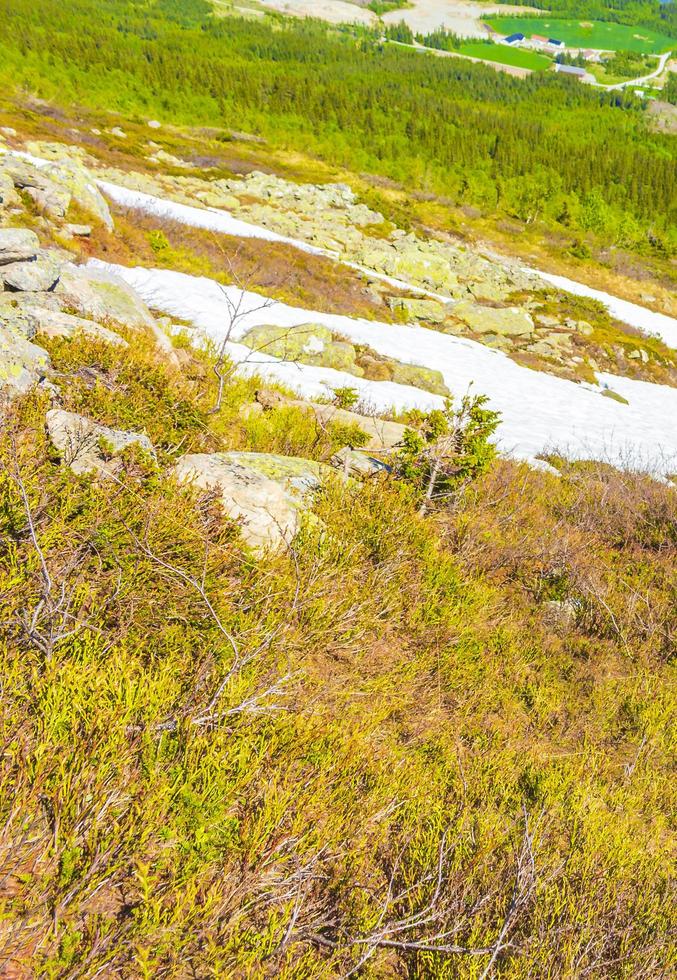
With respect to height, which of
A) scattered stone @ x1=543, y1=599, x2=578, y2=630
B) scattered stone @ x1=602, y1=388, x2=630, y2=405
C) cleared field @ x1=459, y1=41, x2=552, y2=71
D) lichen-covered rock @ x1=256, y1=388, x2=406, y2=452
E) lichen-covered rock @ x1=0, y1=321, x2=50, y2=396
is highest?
cleared field @ x1=459, y1=41, x2=552, y2=71

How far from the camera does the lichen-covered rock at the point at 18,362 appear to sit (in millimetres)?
3544

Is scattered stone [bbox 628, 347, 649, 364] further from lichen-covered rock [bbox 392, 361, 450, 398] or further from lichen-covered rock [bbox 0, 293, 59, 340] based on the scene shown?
lichen-covered rock [bbox 0, 293, 59, 340]

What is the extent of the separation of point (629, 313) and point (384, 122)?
60.4 metres

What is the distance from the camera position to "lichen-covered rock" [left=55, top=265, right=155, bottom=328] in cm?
562

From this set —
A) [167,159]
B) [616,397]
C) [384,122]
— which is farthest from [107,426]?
[384,122]

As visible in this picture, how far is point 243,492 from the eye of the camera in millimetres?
3664

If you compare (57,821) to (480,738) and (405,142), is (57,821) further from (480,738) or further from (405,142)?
(405,142)

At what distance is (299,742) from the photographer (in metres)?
2.27

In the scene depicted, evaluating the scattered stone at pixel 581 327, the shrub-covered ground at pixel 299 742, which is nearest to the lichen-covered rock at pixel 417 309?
the scattered stone at pixel 581 327

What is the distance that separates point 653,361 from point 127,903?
28095 mm

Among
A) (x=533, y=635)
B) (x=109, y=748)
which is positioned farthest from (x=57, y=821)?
(x=533, y=635)

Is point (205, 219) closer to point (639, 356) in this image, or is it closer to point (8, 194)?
point (8, 194)

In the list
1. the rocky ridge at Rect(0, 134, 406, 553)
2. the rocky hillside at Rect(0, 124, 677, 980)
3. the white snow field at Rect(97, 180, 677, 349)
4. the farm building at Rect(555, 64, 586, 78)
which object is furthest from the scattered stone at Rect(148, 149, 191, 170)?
the farm building at Rect(555, 64, 586, 78)

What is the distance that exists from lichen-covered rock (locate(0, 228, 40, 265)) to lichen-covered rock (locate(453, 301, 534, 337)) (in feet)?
59.5
